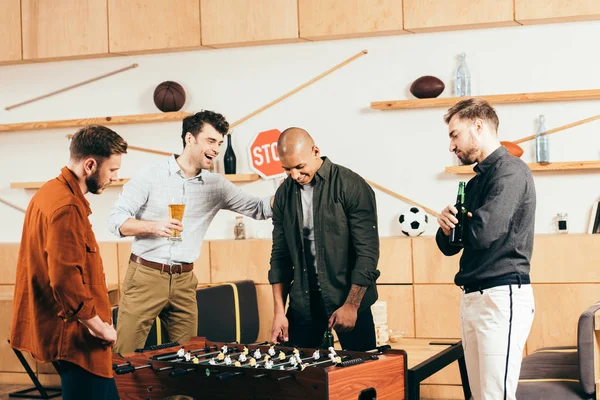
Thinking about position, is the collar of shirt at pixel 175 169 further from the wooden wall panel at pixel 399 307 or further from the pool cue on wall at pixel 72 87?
the pool cue on wall at pixel 72 87

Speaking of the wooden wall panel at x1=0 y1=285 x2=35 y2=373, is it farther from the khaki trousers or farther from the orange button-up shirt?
the orange button-up shirt

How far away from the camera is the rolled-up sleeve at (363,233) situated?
3.64m

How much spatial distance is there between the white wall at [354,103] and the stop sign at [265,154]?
2.6 inches

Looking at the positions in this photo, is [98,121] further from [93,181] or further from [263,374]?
[263,374]

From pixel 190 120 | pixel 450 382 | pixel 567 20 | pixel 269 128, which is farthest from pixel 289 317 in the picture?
pixel 567 20

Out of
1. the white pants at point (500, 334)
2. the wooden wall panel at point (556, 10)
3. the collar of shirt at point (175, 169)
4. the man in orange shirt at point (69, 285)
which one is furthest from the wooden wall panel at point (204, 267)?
the white pants at point (500, 334)

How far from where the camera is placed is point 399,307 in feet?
18.1

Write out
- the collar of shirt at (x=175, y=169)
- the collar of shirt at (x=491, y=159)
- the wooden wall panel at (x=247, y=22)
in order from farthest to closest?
the wooden wall panel at (x=247, y=22)
the collar of shirt at (x=175, y=169)
the collar of shirt at (x=491, y=159)

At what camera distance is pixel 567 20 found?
17.8 feet

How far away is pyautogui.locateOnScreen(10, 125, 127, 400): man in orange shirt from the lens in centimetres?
294

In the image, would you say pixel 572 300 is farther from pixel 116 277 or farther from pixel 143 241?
pixel 116 277

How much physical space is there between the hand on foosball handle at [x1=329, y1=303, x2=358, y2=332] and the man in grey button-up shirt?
0.93 metres

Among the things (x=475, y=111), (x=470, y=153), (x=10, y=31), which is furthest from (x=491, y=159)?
(x=10, y=31)

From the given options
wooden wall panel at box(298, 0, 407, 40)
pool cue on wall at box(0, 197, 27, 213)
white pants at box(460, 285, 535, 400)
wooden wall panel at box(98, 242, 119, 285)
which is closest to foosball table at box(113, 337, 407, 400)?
white pants at box(460, 285, 535, 400)
